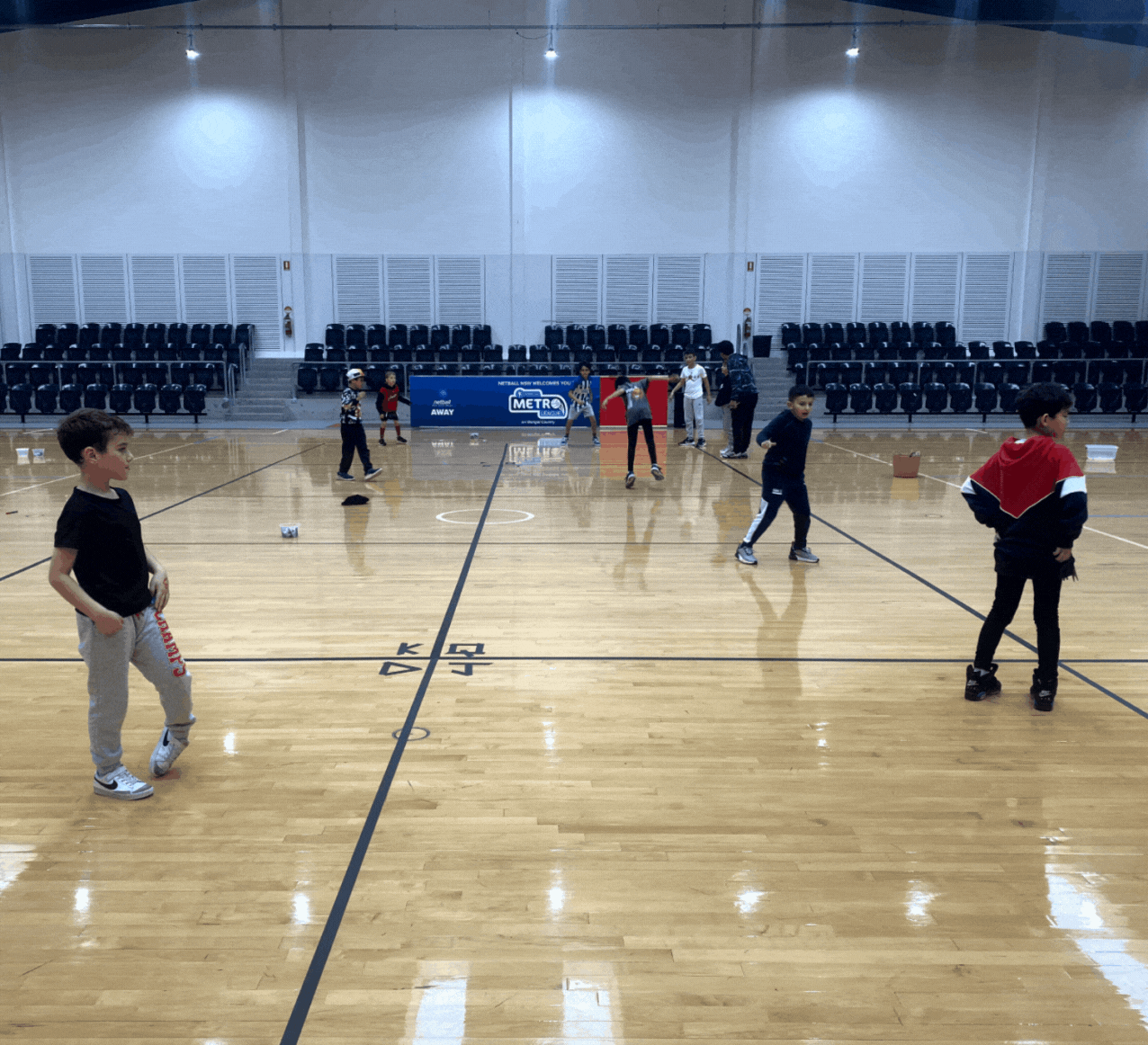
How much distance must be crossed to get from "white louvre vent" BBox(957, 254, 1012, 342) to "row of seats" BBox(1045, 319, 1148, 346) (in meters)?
1.27

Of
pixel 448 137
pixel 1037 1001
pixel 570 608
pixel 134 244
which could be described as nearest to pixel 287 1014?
pixel 1037 1001

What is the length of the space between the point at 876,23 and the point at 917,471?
14783 millimetres

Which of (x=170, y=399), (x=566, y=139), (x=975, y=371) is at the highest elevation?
(x=566, y=139)

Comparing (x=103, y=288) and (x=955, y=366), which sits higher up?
(x=103, y=288)

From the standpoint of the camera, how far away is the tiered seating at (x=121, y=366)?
20391 millimetres

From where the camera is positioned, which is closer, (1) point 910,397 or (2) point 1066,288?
(1) point 910,397

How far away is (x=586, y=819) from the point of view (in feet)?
10.9

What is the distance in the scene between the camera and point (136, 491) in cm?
1117

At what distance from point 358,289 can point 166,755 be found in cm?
2111

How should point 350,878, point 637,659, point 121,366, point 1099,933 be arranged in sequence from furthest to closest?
point 121,366 → point 637,659 → point 350,878 → point 1099,933

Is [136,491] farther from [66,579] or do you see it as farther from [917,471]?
[917,471]

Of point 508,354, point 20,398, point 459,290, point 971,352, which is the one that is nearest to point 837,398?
point 971,352

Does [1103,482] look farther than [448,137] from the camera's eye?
No

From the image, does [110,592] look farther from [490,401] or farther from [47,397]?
[47,397]
